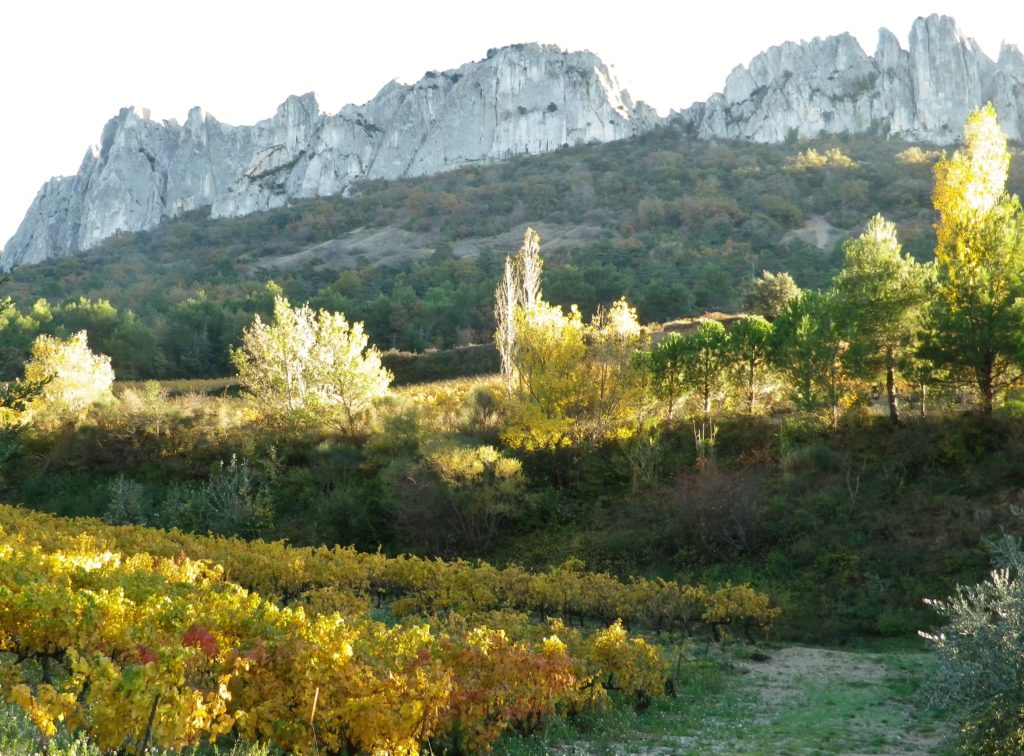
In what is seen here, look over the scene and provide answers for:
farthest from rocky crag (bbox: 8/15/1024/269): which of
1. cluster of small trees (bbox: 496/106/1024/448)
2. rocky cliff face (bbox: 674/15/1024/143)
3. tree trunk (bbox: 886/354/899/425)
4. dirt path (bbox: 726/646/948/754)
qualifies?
dirt path (bbox: 726/646/948/754)

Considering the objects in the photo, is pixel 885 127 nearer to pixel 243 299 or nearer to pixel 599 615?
pixel 243 299

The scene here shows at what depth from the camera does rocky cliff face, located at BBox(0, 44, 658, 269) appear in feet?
467

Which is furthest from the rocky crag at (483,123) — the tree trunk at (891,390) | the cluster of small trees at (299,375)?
the tree trunk at (891,390)

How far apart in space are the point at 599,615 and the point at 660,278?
51.9 metres

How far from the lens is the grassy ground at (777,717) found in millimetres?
8852

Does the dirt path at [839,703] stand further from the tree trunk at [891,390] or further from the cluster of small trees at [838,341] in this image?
the tree trunk at [891,390]

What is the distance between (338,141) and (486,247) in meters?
74.0

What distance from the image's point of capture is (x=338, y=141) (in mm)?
150125

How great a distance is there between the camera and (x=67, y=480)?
34656 millimetres

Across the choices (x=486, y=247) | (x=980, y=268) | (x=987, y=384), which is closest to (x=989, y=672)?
(x=987, y=384)

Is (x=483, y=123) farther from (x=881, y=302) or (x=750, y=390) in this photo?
(x=881, y=302)

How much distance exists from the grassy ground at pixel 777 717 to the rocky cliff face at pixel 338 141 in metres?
133

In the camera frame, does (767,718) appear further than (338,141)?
No

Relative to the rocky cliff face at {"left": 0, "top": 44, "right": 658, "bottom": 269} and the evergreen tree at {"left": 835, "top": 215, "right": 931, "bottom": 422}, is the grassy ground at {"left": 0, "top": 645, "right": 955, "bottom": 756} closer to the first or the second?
the evergreen tree at {"left": 835, "top": 215, "right": 931, "bottom": 422}
